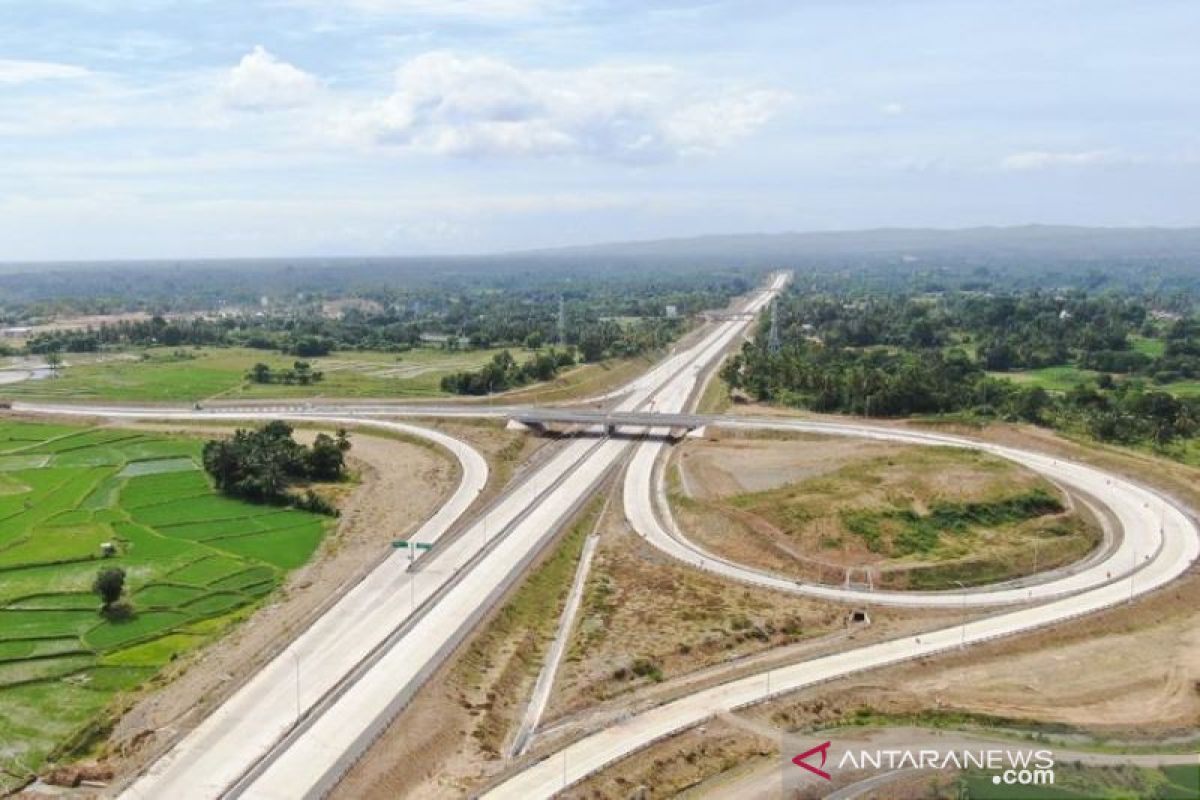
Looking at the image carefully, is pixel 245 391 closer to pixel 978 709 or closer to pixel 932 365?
pixel 932 365

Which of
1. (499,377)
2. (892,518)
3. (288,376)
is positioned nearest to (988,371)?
(499,377)

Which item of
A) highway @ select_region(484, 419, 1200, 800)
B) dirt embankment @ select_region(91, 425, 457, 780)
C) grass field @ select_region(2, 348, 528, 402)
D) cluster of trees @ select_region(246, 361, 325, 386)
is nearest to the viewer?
highway @ select_region(484, 419, 1200, 800)

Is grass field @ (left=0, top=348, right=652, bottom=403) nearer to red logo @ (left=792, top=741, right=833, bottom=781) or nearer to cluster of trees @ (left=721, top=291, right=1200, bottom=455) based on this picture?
cluster of trees @ (left=721, top=291, right=1200, bottom=455)

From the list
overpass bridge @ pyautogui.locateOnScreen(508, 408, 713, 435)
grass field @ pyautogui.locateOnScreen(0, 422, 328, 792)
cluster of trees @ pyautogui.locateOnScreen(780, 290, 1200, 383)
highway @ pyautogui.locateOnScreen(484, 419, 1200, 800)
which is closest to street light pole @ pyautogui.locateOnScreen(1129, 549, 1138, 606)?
highway @ pyautogui.locateOnScreen(484, 419, 1200, 800)

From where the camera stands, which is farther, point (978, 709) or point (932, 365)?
point (932, 365)

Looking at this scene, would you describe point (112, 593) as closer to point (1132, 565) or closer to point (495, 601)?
point (495, 601)

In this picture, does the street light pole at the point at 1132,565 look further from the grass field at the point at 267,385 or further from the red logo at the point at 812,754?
the grass field at the point at 267,385

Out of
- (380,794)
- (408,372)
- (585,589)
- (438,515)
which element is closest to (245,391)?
(408,372)
